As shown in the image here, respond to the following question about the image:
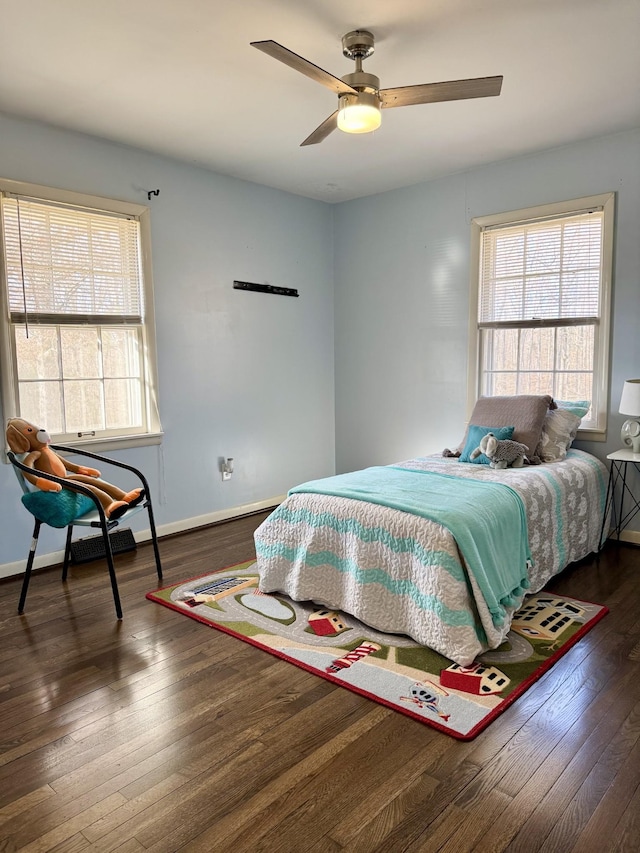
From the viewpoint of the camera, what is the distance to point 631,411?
3.58 metres

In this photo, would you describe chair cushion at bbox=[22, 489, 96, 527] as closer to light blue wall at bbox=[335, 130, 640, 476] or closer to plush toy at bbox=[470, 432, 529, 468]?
plush toy at bbox=[470, 432, 529, 468]

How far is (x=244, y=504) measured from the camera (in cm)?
486

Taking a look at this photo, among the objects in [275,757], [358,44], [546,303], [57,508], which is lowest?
[275,757]

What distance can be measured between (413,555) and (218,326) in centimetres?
268

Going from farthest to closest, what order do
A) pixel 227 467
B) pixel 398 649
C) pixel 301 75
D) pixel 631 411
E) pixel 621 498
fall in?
pixel 227 467 → pixel 621 498 → pixel 631 411 → pixel 301 75 → pixel 398 649

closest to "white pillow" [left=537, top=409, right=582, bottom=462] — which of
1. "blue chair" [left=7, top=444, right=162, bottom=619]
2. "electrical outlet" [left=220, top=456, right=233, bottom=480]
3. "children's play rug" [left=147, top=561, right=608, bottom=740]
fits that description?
"children's play rug" [left=147, top=561, right=608, bottom=740]

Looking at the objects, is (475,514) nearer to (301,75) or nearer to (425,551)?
(425,551)

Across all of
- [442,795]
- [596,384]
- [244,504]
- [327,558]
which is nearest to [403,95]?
[327,558]

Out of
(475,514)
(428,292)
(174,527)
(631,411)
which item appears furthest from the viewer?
(428,292)

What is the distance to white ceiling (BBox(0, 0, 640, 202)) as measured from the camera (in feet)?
8.00

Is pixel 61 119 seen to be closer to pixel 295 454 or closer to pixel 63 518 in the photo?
pixel 63 518

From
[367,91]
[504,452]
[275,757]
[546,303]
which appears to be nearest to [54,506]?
[275,757]

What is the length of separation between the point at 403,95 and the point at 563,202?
2.01m

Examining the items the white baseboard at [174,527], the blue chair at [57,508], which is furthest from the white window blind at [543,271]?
the blue chair at [57,508]
